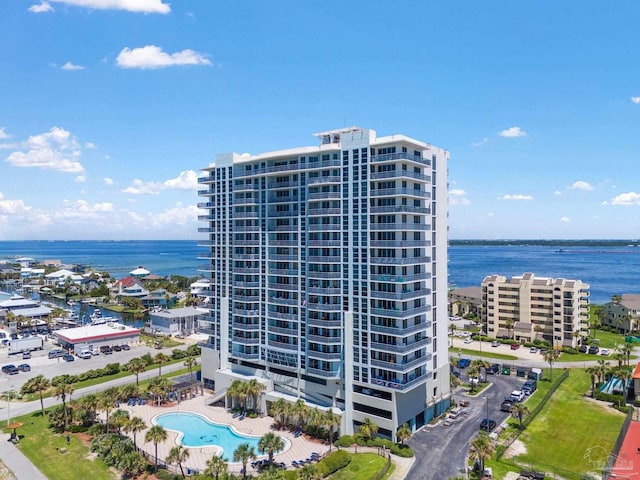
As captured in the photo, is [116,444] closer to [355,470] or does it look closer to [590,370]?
[355,470]

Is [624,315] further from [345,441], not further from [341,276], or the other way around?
[345,441]

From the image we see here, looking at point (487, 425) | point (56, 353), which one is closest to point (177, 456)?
point (487, 425)

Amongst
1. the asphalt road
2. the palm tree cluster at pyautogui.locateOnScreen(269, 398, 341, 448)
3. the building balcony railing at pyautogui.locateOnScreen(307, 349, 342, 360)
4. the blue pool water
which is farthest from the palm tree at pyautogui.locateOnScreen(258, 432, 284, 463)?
the asphalt road

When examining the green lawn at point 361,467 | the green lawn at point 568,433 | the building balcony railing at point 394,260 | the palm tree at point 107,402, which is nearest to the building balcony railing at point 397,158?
the building balcony railing at point 394,260

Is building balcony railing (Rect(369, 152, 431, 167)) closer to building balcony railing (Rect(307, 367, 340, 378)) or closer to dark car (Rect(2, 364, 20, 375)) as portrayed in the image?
building balcony railing (Rect(307, 367, 340, 378))

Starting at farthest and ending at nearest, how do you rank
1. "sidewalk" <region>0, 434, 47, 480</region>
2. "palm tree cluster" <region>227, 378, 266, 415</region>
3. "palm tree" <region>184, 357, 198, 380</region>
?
1. "palm tree" <region>184, 357, 198, 380</region>
2. "palm tree cluster" <region>227, 378, 266, 415</region>
3. "sidewalk" <region>0, 434, 47, 480</region>

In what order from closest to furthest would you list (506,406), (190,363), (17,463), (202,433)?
(17,463) → (202,433) → (506,406) → (190,363)

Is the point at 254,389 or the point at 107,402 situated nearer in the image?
the point at 107,402
